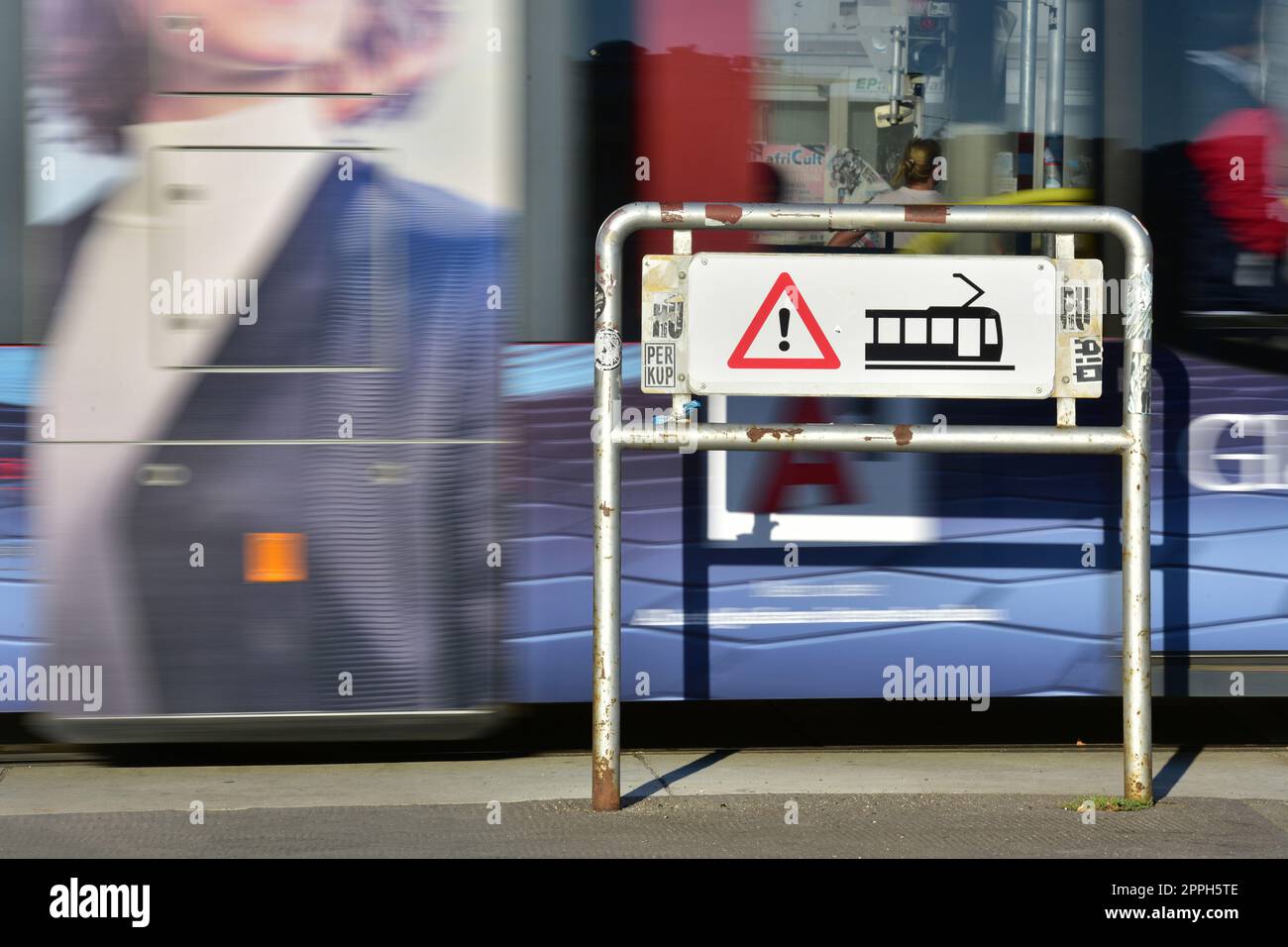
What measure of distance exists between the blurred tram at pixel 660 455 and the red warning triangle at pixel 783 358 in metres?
0.29

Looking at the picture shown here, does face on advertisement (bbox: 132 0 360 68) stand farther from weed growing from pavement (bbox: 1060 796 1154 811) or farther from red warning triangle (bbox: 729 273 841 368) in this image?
weed growing from pavement (bbox: 1060 796 1154 811)

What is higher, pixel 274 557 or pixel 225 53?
pixel 225 53

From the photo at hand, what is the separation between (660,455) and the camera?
657 centimetres

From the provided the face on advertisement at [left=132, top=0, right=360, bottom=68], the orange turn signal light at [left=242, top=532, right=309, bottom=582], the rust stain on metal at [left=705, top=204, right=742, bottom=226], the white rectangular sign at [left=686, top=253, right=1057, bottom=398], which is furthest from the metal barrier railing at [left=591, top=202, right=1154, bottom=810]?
the face on advertisement at [left=132, top=0, right=360, bottom=68]

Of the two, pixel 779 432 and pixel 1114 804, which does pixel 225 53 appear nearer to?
pixel 779 432

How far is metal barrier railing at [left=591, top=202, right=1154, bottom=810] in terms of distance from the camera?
228 inches

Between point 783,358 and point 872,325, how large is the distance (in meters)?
0.34

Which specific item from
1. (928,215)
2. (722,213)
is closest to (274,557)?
(722,213)

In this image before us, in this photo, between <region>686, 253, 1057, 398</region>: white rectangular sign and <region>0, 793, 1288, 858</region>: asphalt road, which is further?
<region>686, 253, 1057, 398</region>: white rectangular sign

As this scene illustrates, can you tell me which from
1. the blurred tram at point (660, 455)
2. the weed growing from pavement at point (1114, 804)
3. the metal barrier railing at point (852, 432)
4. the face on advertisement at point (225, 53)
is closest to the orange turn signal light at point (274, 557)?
the blurred tram at point (660, 455)

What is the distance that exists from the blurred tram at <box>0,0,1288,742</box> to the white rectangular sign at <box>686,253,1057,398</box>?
5cm

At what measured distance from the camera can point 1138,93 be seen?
21.7 ft
